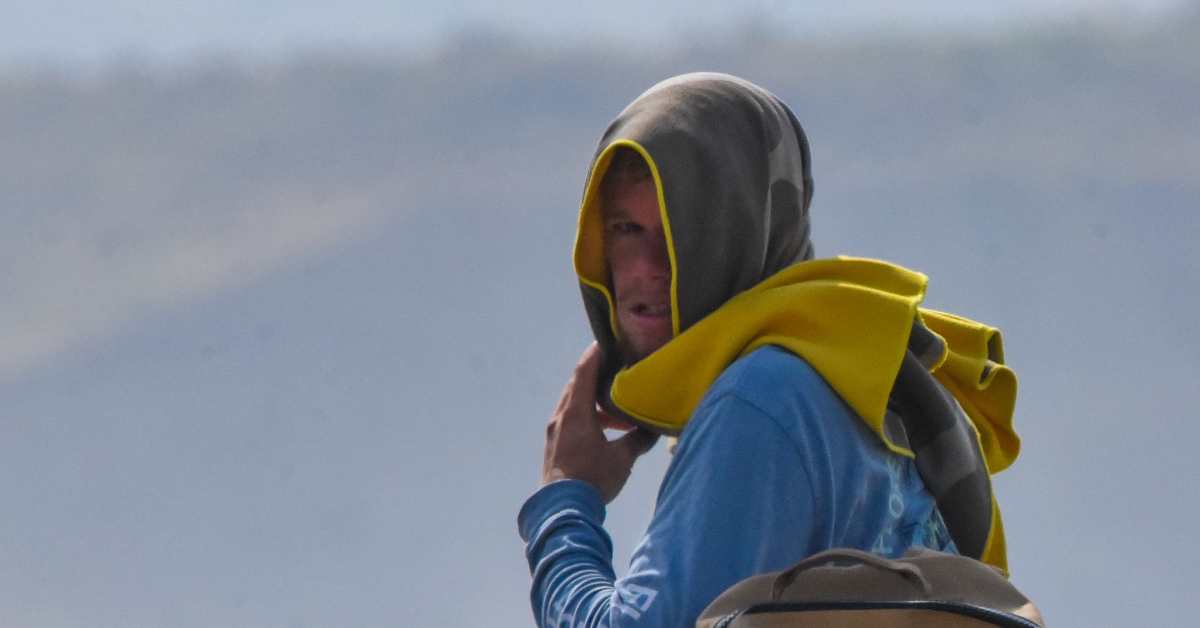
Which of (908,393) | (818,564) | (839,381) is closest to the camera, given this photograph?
(818,564)

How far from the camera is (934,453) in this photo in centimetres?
337

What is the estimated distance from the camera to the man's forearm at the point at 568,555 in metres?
3.15

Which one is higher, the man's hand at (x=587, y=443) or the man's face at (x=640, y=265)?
the man's face at (x=640, y=265)

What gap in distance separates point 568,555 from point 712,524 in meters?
0.33

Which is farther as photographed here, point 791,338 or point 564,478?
point 564,478

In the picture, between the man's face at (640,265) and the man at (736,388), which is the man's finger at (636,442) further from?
the man's face at (640,265)

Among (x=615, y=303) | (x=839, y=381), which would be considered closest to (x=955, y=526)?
(x=839, y=381)

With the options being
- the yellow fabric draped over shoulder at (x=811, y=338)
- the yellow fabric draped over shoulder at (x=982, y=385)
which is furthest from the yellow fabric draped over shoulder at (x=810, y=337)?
the yellow fabric draped over shoulder at (x=982, y=385)

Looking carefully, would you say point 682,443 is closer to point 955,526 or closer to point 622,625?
point 622,625

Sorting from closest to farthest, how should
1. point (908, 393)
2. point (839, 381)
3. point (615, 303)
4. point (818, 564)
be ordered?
point (818, 564) < point (839, 381) < point (908, 393) < point (615, 303)

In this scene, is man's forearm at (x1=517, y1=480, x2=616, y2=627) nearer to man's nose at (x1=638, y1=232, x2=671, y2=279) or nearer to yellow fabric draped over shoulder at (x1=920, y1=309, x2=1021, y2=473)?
man's nose at (x1=638, y1=232, x2=671, y2=279)

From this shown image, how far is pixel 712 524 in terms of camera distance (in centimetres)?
302

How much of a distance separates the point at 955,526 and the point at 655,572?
25.7 inches

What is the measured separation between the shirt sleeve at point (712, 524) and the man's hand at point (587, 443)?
351 mm
